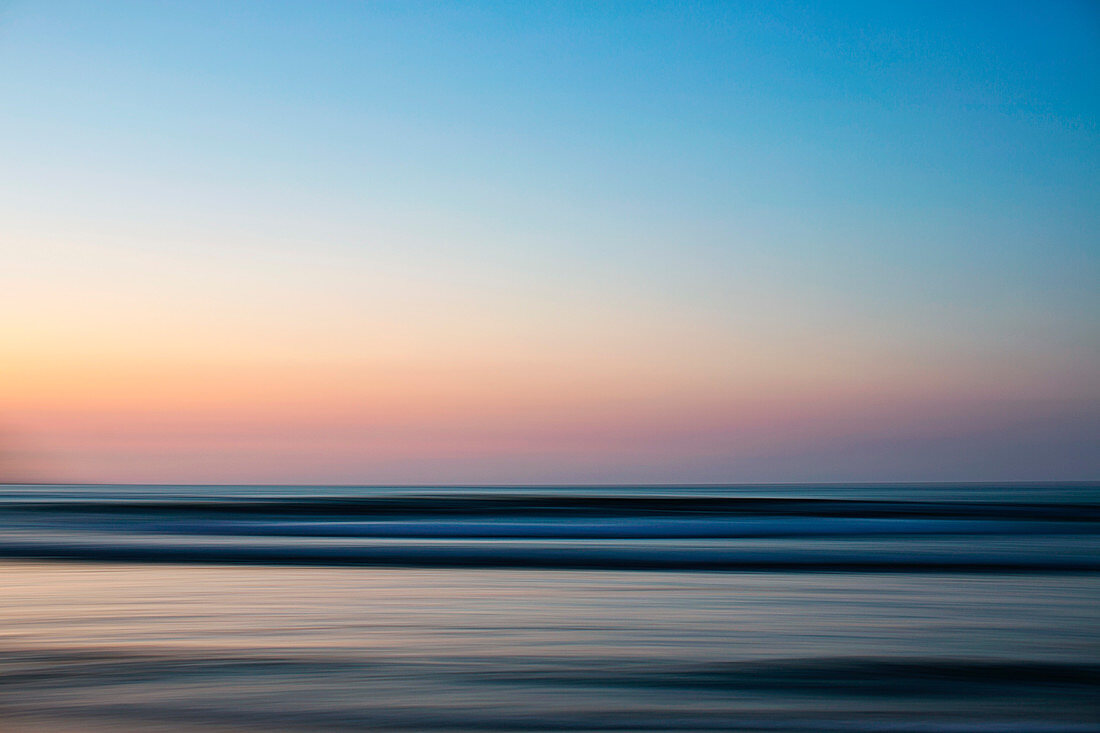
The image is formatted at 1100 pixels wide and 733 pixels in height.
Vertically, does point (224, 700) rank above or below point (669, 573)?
below

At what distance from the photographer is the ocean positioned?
668cm

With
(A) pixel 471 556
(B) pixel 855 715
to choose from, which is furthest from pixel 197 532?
(B) pixel 855 715

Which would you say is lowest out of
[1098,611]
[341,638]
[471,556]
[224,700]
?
[224,700]

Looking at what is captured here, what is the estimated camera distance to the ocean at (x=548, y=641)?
668 cm

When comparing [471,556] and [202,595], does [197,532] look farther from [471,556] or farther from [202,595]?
[202,595]

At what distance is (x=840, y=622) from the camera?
10.5 meters

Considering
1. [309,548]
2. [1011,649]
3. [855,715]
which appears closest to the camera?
[855,715]

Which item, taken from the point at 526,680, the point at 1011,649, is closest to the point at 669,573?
the point at 1011,649

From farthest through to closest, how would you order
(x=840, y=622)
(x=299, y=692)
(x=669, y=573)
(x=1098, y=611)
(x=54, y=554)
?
(x=54, y=554), (x=669, y=573), (x=1098, y=611), (x=840, y=622), (x=299, y=692)

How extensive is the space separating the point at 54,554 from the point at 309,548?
4793 millimetres

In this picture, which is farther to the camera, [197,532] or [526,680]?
[197,532]

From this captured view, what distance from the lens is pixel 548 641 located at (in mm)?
9234

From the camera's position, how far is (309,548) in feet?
68.3

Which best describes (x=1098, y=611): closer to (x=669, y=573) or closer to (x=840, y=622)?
(x=840, y=622)
